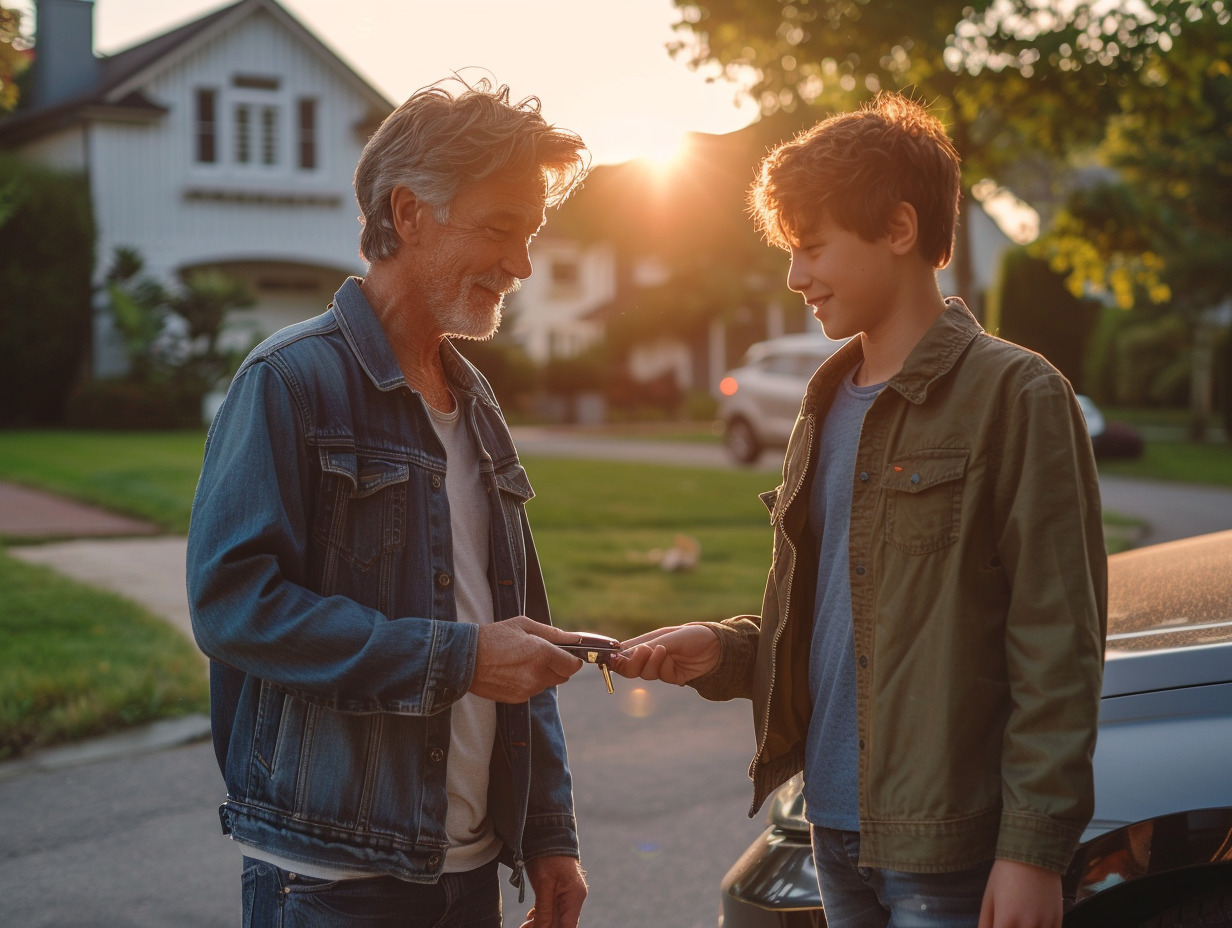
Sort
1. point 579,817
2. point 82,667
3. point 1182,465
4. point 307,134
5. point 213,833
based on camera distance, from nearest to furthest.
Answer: point 213,833 < point 579,817 < point 82,667 < point 1182,465 < point 307,134

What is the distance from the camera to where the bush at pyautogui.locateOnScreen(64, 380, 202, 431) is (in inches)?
942

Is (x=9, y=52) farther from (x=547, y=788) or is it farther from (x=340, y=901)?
(x=340, y=901)

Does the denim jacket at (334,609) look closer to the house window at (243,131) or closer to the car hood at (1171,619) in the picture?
the car hood at (1171,619)

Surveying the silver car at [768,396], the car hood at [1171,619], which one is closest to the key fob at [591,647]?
the car hood at [1171,619]

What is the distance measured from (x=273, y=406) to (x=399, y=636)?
1.29ft

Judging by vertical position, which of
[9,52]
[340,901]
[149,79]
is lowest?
[340,901]

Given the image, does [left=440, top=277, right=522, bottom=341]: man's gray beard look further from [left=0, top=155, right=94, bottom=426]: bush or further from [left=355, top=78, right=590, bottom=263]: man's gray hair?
[left=0, top=155, right=94, bottom=426]: bush

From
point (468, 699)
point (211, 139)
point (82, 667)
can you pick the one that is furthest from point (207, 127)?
point (468, 699)

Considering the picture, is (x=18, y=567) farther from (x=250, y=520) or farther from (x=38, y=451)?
(x=38, y=451)

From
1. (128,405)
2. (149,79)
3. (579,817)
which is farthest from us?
(149,79)

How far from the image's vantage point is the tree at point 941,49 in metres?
10.2

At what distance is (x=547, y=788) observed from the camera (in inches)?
92.8

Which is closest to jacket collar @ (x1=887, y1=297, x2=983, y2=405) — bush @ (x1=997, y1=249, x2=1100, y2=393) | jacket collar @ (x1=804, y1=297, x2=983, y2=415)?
jacket collar @ (x1=804, y1=297, x2=983, y2=415)

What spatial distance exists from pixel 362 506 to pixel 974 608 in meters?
0.95
